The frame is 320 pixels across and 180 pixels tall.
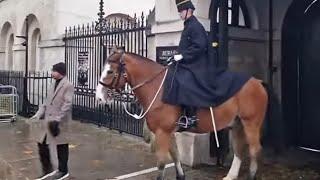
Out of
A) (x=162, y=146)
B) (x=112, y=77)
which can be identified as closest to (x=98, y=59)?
(x=112, y=77)

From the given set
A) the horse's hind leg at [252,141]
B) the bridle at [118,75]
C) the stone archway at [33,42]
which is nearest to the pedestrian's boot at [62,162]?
the bridle at [118,75]

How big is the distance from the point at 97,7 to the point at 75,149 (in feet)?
30.7

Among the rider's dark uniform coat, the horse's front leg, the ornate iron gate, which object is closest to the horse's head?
the rider's dark uniform coat

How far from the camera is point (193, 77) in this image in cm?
601

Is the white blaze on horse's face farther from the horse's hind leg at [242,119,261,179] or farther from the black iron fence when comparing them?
the black iron fence

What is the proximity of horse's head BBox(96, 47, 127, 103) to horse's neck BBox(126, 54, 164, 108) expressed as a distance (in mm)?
146

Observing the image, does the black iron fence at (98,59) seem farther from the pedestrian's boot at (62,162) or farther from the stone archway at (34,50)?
the stone archway at (34,50)

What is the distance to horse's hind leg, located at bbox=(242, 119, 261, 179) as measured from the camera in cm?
640

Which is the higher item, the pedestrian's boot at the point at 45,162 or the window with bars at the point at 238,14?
the window with bars at the point at 238,14

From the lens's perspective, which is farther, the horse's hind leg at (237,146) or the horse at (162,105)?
the horse's hind leg at (237,146)

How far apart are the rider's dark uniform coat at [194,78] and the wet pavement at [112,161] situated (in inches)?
66.7

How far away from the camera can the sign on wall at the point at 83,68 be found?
1359 centimetres

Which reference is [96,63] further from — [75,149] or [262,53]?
[262,53]

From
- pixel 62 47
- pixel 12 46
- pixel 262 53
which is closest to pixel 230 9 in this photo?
pixel 262 53
